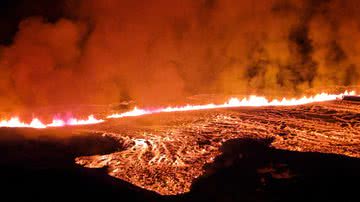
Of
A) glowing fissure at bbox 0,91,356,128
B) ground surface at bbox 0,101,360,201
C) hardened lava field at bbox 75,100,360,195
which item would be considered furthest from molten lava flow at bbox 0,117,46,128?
hardened lava field at bbox 75,100,360,195

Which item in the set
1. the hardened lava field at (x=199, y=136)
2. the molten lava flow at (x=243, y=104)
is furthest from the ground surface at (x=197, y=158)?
the molten lava flow at (x=243, y=104)

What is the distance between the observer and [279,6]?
360 inches

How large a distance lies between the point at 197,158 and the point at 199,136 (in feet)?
2.63

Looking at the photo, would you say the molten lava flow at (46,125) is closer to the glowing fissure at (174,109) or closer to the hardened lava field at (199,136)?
the glowing fissure at (174,109)

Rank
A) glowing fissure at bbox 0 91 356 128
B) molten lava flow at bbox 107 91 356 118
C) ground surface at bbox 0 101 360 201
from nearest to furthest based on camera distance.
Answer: ground surface at bbox 0 101 360 201
glowing fissure at bbox 0 91 356 128
molten lava flow at bbox 107 91 356 118

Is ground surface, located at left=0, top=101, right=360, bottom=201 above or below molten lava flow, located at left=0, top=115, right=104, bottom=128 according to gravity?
below

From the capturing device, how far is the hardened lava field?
3.55 meters

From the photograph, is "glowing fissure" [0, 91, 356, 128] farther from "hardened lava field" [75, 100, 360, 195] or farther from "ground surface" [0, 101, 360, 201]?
"ground surface" [0, 101, 360, 201]

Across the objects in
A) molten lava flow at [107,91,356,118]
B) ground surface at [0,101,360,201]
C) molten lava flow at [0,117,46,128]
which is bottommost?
ground surface at [0,101,360,201]

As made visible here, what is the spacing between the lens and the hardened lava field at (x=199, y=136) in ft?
11.6

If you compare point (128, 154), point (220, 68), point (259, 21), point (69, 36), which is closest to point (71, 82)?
point (69, 36)

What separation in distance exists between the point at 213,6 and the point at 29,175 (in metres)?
6.69

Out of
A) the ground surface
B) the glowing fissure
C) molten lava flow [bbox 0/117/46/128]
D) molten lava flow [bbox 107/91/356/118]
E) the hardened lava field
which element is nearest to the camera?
the ground surface

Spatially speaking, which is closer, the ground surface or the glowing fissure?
the ground surface
